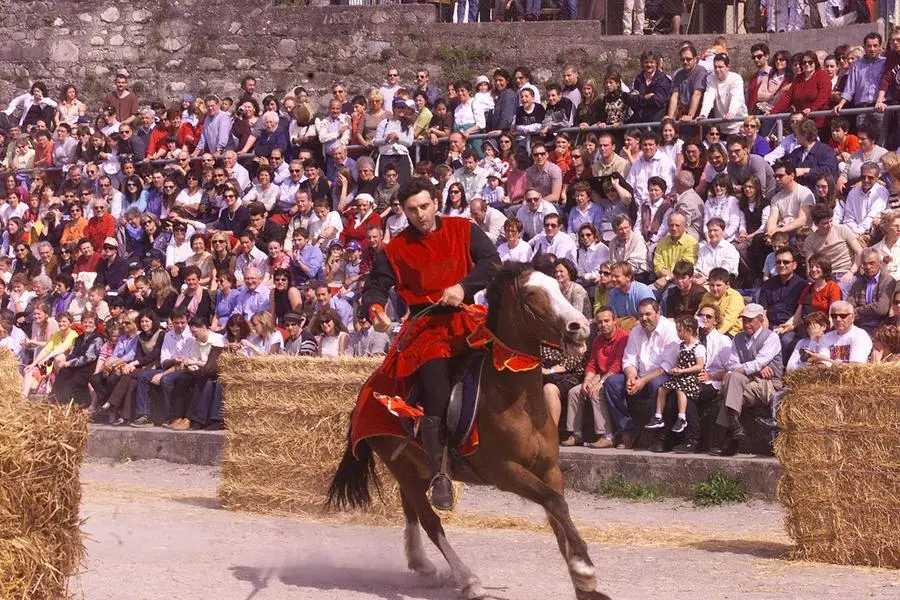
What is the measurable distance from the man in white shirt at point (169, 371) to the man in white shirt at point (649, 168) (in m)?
5.66

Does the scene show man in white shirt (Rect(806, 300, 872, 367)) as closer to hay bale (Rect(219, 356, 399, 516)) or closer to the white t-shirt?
the white t-shirt

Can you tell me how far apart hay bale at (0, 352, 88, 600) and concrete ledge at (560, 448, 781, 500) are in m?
6.64

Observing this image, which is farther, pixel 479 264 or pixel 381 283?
pixel 381 283

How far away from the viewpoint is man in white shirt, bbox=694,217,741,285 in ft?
48.9

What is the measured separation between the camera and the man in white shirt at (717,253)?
14.9 metres

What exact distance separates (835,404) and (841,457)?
14.2 inches

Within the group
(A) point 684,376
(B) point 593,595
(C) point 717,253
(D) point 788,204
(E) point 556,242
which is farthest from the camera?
(E) point 556,242

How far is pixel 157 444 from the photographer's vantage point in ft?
55.0

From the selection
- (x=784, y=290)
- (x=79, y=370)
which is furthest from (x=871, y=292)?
(x=79, y=370)

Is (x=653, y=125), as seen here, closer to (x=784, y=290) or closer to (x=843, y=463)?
(x=784, y=290)

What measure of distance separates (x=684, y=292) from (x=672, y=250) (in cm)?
111

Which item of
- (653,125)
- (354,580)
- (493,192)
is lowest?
(354,580)

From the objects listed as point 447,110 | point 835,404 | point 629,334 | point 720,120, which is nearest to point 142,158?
point 447,110

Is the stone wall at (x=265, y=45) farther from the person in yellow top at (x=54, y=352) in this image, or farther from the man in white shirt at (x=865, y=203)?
the person in yellow top at (x=54, y=352)
